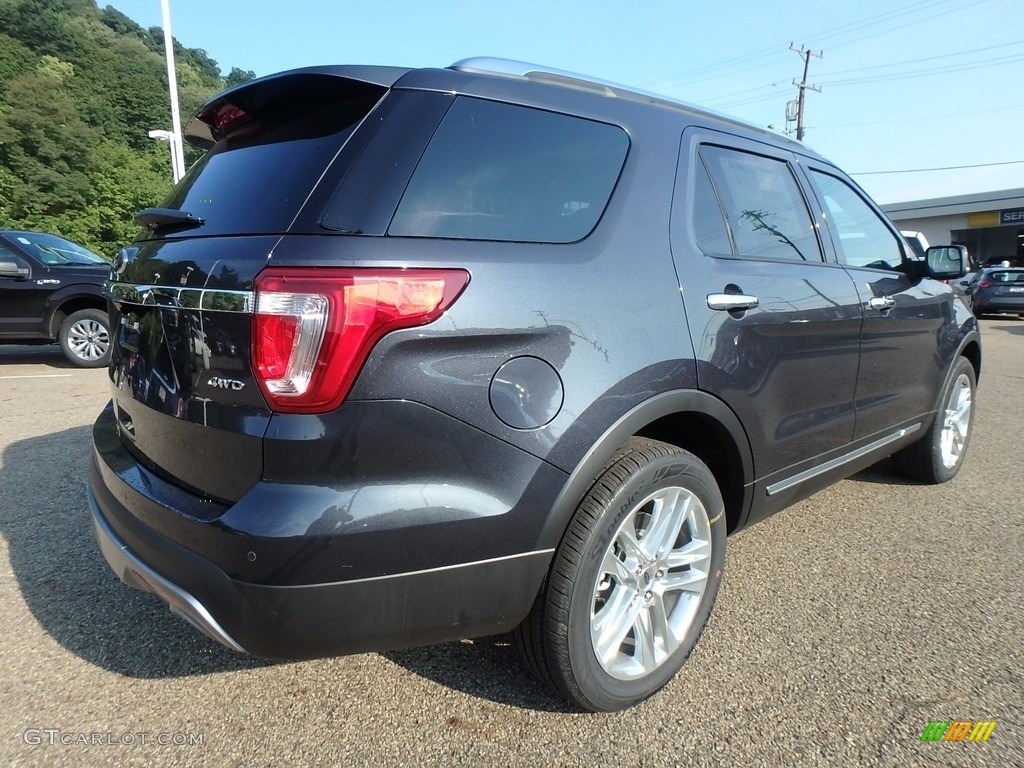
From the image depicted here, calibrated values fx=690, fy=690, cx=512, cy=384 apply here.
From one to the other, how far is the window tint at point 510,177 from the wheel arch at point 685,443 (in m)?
0.56

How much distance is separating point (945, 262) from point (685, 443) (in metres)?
2.15

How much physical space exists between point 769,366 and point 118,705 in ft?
7.77

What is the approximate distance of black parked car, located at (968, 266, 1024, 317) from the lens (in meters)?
18.7

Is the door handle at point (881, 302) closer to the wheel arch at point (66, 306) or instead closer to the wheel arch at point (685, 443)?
the wheel arch at point (685, 443)

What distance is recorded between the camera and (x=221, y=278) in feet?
5.43

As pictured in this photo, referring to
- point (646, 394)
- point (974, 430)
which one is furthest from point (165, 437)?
point (974, 430)

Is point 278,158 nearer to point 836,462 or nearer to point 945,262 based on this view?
point 836,462

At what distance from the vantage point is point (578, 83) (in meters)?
2.19

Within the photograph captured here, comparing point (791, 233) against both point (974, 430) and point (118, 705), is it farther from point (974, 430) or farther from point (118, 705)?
point (974, 430)

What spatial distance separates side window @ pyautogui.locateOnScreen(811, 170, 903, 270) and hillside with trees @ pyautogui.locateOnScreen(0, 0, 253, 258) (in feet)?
68.7

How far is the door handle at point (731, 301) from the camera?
7.35 ft

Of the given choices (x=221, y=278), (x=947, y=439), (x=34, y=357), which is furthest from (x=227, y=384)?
(x=34, y=357)

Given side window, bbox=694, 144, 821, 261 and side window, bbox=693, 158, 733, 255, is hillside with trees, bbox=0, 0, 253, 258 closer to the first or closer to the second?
side window, bbox=694, 144, 821, 261

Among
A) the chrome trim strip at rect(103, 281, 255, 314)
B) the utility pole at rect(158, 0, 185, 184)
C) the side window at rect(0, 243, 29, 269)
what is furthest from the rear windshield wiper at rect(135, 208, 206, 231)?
the utility pole at rect(158, 0, 185, 184)
